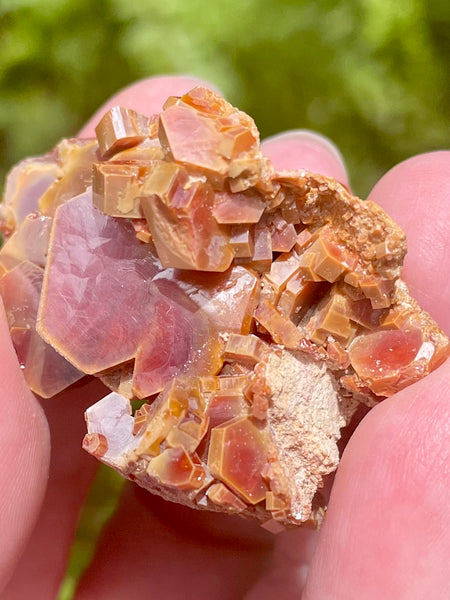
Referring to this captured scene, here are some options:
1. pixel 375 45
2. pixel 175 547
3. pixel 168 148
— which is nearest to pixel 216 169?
pixel 168 148

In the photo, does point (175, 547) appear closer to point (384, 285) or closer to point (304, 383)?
point (304, 383)

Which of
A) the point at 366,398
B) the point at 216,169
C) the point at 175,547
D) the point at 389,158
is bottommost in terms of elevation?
the point at 175,547

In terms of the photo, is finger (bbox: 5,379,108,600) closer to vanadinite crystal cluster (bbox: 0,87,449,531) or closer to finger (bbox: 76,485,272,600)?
finger (bbox: 76,485,272,600)

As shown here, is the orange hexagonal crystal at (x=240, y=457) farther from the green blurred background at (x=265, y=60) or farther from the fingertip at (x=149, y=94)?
the green blurred background at (x=265, y=60)

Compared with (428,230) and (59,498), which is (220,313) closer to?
(428,230)

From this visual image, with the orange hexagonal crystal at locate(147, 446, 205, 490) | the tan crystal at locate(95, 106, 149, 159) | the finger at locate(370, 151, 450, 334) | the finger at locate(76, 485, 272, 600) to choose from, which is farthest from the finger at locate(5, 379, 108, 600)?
the finger at locate(370, 151, 450, 334)
